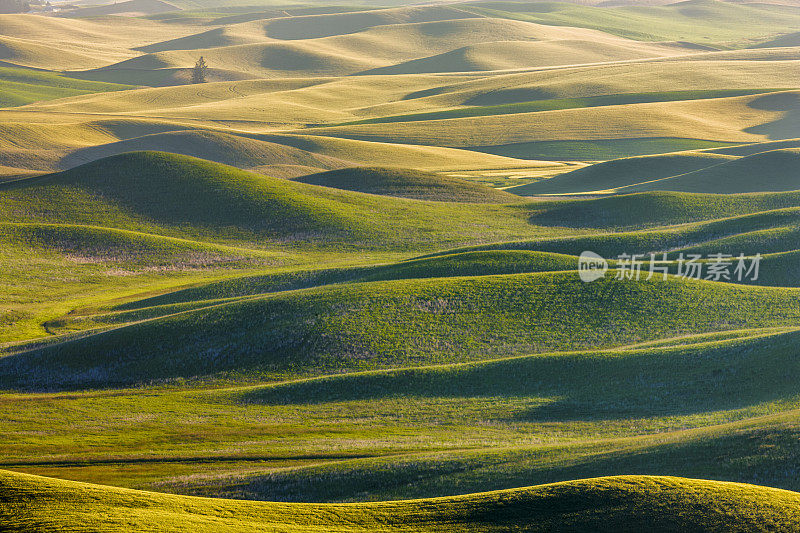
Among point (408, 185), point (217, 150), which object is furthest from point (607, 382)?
point (217, 150)

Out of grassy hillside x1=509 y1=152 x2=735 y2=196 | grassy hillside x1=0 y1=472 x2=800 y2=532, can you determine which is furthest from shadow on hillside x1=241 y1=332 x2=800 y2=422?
grassy hillside x1=509 y1=152 x2=735 y2=196

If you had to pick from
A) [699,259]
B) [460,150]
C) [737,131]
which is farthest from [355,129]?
[699,259]

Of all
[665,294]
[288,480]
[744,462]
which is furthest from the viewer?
[665,294]

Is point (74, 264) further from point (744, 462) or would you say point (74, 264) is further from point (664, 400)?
point (744, 462)

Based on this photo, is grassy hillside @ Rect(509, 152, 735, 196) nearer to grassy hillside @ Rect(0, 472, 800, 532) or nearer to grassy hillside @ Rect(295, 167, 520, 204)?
grassy hillside @ Rect(295, 167, 520, 204)

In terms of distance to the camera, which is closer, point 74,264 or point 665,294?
point 665,294

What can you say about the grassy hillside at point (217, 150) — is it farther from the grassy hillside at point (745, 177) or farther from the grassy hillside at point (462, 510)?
the grassy hillside at point (462, 510)
